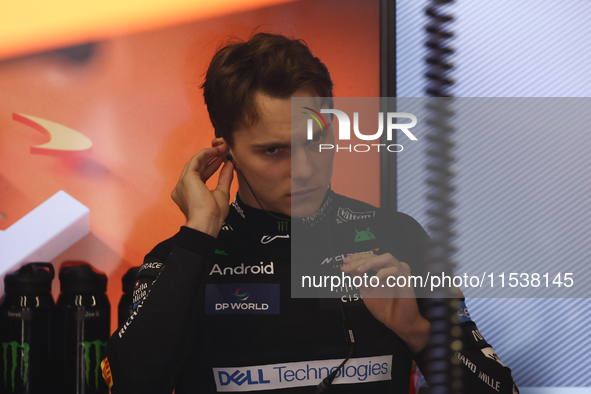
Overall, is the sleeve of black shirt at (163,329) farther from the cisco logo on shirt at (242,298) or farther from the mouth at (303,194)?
the mouth at (303,194)

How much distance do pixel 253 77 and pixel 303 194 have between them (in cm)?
30

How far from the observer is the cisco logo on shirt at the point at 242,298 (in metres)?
1.02

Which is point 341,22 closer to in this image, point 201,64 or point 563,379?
point 201,64

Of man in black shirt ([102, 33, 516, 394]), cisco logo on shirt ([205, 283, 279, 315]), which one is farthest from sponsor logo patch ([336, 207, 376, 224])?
cisco logo on shirt ([205, 283, 279, 315])

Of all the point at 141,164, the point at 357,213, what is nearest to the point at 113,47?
the point at 141,164

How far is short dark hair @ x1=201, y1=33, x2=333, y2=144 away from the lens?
1054 mm

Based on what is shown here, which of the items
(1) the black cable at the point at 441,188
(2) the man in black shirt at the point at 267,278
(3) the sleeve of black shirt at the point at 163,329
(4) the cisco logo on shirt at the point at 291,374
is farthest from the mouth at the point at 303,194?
(1) the black cable at the point at 441,188

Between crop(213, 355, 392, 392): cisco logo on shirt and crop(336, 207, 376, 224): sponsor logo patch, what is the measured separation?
0.35 m

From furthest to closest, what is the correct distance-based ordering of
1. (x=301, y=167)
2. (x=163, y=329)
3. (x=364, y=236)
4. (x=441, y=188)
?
(x=364, y=236) → (x=301, y=167) → (x=163, y=329) → (x=441, y=188)

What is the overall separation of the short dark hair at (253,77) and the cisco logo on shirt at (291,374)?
544mm

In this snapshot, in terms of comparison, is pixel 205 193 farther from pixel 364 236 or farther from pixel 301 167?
pixel 364 236

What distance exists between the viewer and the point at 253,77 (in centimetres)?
107

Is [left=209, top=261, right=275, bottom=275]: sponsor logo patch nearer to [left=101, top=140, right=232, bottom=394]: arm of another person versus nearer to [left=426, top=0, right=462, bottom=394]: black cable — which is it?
[left=101, top=140, right=232, bottom=394]: arm of another person

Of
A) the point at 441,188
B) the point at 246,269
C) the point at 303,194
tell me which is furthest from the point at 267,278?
the point at 441,188
